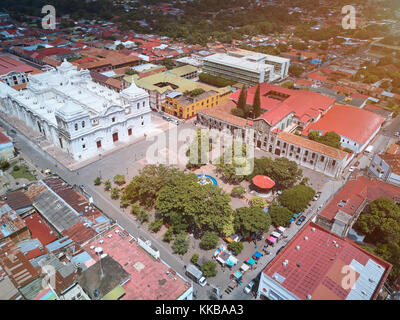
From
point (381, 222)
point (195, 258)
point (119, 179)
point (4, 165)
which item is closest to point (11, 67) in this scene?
point (4, 165)

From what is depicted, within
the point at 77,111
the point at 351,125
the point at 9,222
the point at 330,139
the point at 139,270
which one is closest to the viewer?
the point at 139,270

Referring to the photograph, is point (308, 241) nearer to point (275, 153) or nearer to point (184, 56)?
point (275, 153)

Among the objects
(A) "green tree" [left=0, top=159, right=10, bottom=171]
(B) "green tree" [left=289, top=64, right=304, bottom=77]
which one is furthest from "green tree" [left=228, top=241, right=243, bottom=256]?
(B) "green tree" [left=289, top=64, right=304, bottom=77]

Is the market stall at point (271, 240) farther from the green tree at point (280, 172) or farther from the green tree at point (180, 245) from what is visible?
the green tree at point (280, 172)

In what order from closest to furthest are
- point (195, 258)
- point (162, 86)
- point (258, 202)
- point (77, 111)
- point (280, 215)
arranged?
point (195, 258) → point (280, 215) → point (258, 202) → point (77, 111) → point (162, 86)

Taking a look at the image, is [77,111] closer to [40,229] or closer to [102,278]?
[40,229]

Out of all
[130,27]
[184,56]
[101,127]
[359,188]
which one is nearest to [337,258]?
[359,188]

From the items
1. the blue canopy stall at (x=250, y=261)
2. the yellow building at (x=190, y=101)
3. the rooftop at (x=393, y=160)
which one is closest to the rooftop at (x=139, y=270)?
the blue canopy stall at (x=250, y=261)
